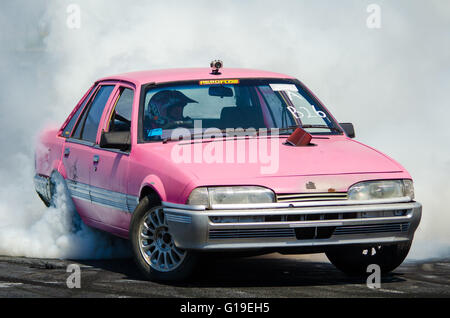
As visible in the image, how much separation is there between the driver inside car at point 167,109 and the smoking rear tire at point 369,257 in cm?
160

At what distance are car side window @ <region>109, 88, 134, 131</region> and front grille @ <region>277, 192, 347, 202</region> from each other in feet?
7.74

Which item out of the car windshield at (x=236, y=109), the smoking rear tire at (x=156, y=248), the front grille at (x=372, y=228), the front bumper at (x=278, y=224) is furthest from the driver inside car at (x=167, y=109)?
the front grille at (x=372, y=228)

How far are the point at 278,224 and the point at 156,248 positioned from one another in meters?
1.04

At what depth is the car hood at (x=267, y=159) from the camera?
7.45m

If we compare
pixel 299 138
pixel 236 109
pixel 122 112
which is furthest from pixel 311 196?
pixel 122 112

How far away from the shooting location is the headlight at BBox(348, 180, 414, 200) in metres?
7.54

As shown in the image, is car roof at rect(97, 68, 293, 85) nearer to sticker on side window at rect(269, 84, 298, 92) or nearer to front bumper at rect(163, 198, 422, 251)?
sticker on side window at rect(269, 84, 298, 92)

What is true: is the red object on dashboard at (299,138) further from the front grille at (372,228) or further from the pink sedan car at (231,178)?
the front grille at (372,228)

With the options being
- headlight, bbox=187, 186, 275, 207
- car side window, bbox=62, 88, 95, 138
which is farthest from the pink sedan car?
car side window, bbox=62, 88, 95, 138

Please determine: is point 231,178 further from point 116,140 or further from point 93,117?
point 93,117

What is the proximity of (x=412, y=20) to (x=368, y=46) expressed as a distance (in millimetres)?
1192

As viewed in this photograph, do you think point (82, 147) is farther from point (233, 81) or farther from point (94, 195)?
point (233, 81)

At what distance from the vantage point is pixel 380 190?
7.62m

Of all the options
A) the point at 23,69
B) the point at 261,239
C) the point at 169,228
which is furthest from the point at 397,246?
the point at 23,69
